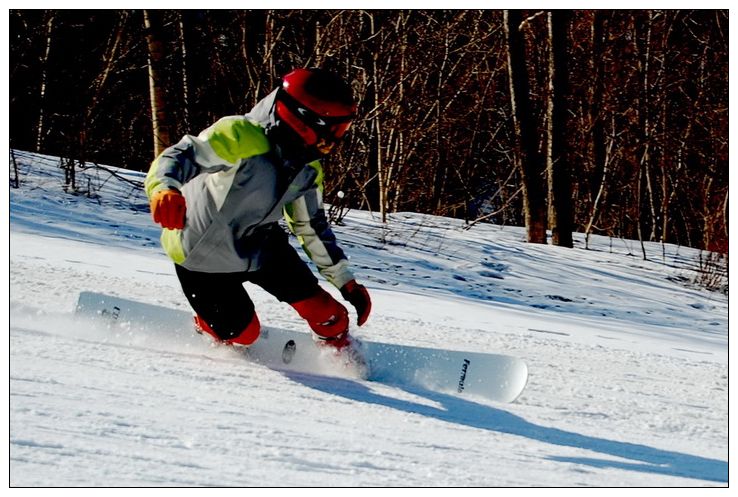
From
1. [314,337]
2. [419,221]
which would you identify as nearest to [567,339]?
[314,337]

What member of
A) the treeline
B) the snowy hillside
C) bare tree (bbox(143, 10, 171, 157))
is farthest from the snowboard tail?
the treeline

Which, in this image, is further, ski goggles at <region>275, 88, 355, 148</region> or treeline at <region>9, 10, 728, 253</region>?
treeline at <region>9, 10, 728, 253</region>

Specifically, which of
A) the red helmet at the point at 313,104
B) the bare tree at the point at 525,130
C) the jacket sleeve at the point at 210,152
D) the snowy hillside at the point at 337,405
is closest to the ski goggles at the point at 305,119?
the red helmet at the point at 313,104

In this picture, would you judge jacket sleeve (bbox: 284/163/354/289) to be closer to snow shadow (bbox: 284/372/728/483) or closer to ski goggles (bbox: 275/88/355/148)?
ski goggles (bbox: 275/88/355/148)

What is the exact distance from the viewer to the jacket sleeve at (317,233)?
3676 mm

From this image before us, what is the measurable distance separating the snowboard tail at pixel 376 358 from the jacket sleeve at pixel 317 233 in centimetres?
35

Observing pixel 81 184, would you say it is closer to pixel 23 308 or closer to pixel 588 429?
pixel 23 308

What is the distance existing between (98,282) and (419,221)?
656 cm

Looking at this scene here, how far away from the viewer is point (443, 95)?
13789 mm

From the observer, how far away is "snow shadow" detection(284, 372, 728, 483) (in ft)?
9.30

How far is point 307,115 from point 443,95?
10.7 meters

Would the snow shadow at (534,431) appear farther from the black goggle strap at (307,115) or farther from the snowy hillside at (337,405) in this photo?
the black goggle strap at (307,115)

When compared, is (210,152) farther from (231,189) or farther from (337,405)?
(337,405)

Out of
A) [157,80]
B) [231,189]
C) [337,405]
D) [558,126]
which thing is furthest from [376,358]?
[558,126]
